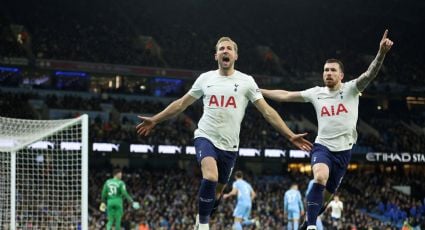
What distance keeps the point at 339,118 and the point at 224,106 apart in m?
1.96

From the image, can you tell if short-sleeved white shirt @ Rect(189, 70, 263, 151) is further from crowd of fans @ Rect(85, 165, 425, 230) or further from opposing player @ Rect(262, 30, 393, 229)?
crowd of fans @ Rect(85, 165, 425, 230)

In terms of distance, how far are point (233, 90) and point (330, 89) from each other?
A: 1.88 metres

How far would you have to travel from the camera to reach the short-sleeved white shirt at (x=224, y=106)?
8.10 metres

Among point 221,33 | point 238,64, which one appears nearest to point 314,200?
point 238,64

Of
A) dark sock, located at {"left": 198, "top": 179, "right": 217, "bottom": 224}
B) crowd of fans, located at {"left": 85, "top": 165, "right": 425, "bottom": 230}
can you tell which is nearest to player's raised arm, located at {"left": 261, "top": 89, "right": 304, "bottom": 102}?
dark sock, located at {"left": 198, "top": 179, "right": 217, "bottom": 224}

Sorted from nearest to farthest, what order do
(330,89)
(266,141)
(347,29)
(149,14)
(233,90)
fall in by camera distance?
(233,90)
(330,89)
(266,141)
(149,14)
(347,29)

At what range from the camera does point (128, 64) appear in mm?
44562

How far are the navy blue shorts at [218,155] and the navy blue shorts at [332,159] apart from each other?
1.40 metres

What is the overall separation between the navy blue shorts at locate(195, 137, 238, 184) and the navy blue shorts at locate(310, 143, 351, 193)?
1.40m

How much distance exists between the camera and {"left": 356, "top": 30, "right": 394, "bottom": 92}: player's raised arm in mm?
8438

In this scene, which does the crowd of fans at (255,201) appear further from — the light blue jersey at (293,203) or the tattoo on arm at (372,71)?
the tattoo on arm at (372,71)

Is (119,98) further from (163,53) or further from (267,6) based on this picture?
(267,6)

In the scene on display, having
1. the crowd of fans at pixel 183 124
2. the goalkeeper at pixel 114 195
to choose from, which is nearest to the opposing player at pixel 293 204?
the goalkeeper at pixel 114 195

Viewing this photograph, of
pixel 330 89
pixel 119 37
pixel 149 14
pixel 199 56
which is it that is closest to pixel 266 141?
pixel 199 56
